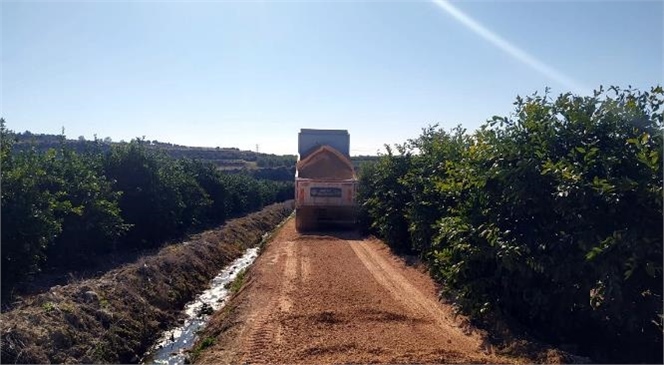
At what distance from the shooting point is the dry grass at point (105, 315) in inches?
328

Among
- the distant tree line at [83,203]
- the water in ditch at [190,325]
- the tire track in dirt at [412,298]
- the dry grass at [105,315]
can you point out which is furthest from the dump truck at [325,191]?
the dry grass at [105,315]

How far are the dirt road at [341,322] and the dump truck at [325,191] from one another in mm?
9959

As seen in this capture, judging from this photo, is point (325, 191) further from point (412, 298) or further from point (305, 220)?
point (412, 298)

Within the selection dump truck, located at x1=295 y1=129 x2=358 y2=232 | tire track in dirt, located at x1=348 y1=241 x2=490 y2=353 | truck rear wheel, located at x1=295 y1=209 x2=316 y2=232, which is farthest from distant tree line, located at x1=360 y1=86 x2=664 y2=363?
truck rear wheel, located at x1=295 y1=209 x2=316 y2=232

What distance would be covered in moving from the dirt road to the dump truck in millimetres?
9959

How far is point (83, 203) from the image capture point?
53.3 feet

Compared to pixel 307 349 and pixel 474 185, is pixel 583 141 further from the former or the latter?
pixel 307 349

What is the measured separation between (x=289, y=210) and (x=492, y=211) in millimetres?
47000

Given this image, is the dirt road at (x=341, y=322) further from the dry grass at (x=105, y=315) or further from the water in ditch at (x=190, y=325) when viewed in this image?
the dry grass at (x=105, y=315)

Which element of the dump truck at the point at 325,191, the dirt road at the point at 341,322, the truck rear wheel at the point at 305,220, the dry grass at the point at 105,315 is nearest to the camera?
the dirt road at the point at 341,322

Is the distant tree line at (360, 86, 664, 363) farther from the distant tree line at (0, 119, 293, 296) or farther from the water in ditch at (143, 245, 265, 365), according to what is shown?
the distant tree line at (0, 119, 293, 296)

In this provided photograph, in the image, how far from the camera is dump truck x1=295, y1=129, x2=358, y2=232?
2578cm

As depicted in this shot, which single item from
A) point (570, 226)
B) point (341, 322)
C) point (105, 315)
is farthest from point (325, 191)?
point (570, 226)

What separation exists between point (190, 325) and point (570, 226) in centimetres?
892
